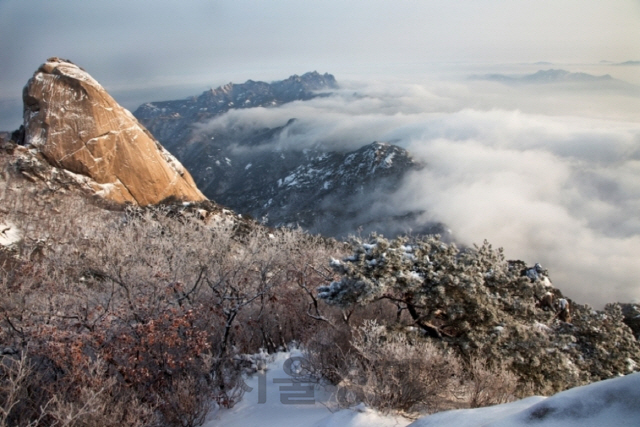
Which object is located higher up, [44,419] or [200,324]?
[44,419]

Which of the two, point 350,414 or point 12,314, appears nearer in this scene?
point 350,414

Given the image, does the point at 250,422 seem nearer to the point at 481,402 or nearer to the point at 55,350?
the point at 55,350

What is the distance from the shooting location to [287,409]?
1171 centimetres

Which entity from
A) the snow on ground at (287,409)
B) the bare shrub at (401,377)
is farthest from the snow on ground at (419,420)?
Result: the bare shrub at (401,377)

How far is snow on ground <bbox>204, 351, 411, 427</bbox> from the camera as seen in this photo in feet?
29.4

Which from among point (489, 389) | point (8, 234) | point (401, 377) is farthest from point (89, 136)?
point (489, 389)

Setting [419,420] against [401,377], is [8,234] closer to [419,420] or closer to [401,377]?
[401,377]

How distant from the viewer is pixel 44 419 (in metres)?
9.66

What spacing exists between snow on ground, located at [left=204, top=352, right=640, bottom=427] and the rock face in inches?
1366

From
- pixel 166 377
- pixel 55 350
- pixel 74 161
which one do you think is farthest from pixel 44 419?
pixel 74 161

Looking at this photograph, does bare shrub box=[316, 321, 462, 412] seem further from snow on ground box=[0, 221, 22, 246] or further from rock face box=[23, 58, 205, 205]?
rock face box=[23, 58, 205, 205]

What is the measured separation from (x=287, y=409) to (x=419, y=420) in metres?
6.30

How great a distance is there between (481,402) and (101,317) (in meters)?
12.2

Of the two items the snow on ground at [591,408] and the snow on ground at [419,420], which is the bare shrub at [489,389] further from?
the snow on ground at [591,408]
